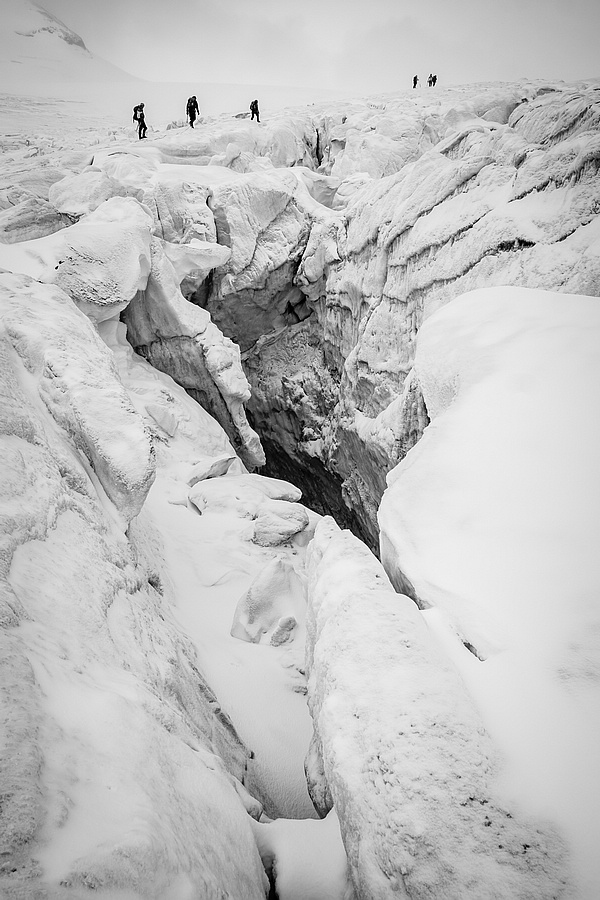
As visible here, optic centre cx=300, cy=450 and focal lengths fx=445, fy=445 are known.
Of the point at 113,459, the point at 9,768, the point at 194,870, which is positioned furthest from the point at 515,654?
the point at 113,459

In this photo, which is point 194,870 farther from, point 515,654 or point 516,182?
point 516,182

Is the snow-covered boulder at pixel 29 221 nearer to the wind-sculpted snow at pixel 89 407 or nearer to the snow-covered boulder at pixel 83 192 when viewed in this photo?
the snow-covered boulder at pixel 83 192

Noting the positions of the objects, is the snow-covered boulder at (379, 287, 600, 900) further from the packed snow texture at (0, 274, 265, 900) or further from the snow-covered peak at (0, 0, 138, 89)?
the snow-covered peak at (0, 0, 138, 89)

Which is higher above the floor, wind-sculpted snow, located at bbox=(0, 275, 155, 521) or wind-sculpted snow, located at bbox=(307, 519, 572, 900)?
wind-sculpted snow, located at bbox=(0, 275, 155, 521)

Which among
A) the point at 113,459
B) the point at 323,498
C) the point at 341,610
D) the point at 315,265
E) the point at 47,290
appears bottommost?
the point at 323,498

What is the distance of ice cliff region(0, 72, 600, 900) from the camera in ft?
5.18

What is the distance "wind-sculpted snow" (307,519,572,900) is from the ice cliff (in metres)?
0.01

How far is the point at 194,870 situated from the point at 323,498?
11919 millimetres

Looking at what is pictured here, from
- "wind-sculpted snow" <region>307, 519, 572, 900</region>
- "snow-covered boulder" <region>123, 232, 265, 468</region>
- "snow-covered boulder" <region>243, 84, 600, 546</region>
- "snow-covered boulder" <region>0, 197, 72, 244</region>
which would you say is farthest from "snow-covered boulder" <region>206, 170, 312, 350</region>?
"wind-sculpted snow" <region>307, 519, 572, 900</region>

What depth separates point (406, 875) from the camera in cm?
161

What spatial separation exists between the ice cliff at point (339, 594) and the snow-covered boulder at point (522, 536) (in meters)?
0.01

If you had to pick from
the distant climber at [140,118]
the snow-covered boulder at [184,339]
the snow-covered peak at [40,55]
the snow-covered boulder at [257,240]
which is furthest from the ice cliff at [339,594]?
the snow-covered peak at [40,55]

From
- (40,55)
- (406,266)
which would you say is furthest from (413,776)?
(40,55)

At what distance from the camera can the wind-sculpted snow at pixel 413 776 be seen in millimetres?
1534
